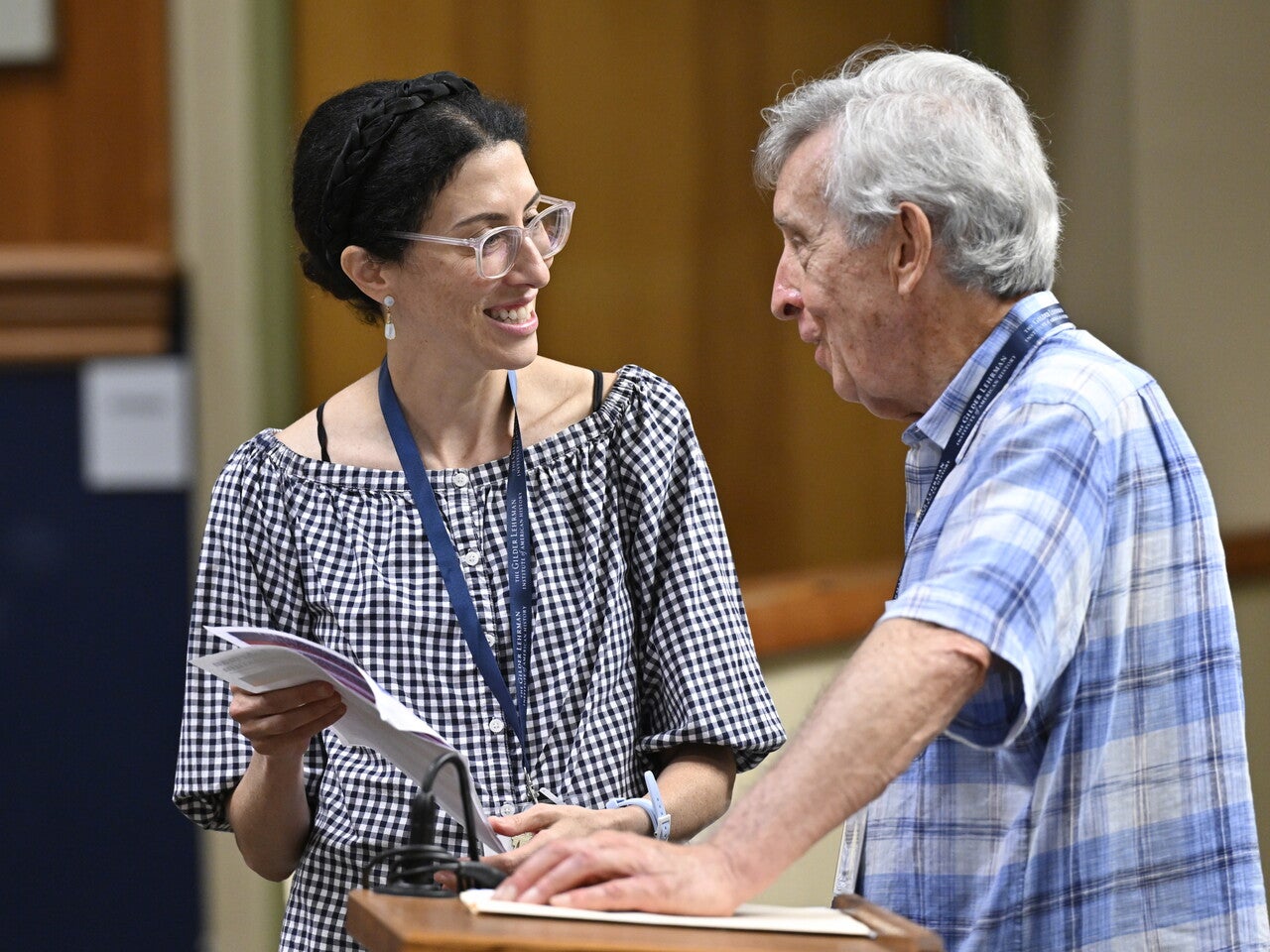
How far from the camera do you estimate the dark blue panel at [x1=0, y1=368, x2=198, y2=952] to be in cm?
323

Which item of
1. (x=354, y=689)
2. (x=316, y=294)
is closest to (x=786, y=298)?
(x=354, y=689)

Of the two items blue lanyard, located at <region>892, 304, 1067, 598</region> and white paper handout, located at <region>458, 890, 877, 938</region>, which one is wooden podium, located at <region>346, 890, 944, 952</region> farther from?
blue lanyard, located at <region>892, 304, 1067, 598</region>

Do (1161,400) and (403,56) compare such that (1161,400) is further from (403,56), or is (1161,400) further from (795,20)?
(795,20)

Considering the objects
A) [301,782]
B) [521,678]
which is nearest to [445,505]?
[521,678]

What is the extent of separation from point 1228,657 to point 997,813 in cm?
25

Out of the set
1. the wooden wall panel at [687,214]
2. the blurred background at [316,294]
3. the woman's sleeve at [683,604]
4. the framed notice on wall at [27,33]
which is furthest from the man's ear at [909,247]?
the framed notice on wall at [27,33]

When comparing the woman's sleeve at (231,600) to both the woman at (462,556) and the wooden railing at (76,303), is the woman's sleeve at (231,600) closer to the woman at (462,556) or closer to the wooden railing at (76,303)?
the woman at (462,556)

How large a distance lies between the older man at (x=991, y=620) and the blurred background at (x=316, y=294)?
5.47 ft

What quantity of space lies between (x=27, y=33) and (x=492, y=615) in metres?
2.05

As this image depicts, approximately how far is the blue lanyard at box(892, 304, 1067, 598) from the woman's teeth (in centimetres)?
60

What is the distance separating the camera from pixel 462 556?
Answer: 1871mm

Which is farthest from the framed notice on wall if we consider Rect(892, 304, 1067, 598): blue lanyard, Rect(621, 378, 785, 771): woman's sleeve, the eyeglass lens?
Rect(892, 304, 1067, 598): blue lanyard

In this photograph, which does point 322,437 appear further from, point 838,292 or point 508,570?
point 838,292

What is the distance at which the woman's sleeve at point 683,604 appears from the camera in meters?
1.84
